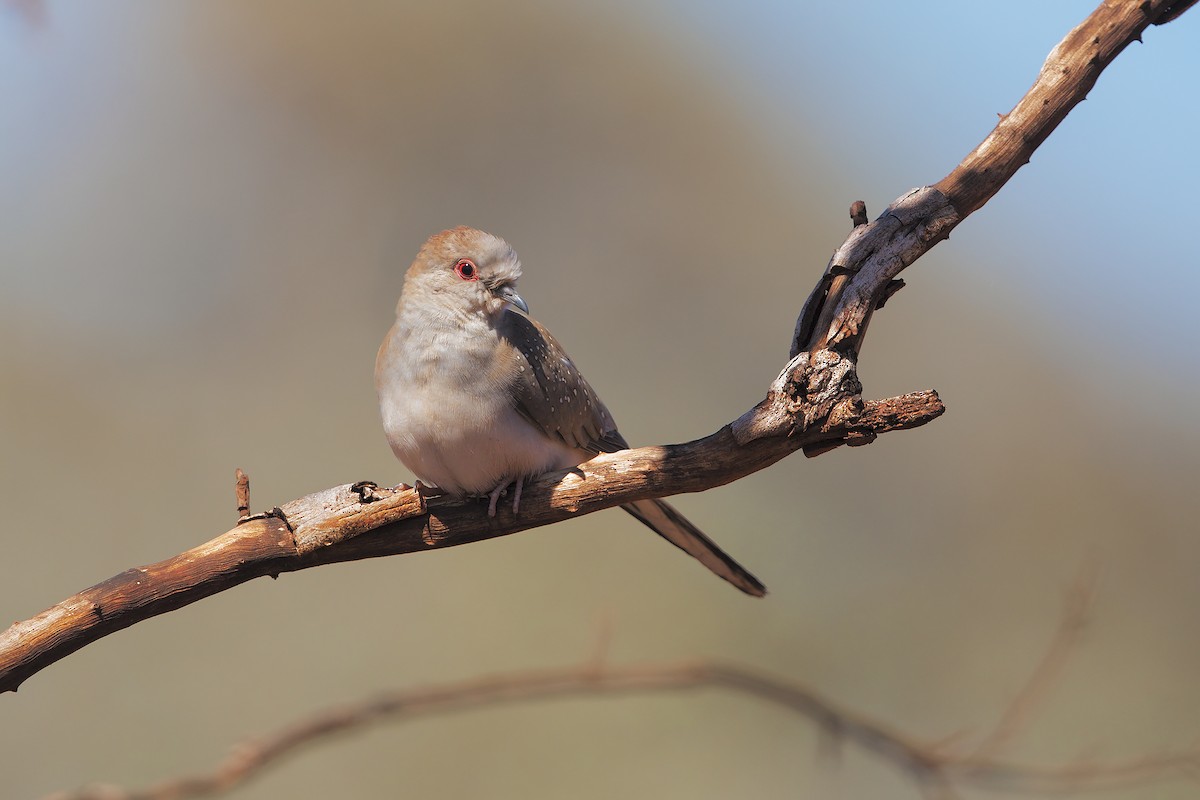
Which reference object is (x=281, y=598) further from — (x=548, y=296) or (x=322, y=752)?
(x=548, y=296)

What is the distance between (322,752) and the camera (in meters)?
8.24

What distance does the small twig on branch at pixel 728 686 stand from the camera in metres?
3.14

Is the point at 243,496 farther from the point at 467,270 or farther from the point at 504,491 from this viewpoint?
the point at 467,270

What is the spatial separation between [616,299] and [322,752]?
5.34 m

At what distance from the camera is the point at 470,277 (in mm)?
3682

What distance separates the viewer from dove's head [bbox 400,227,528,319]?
3.66 m

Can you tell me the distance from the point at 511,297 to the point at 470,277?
0.59ft

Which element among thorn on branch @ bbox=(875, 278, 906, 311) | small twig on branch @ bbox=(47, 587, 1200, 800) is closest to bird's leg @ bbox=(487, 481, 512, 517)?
small twig on branch @ bbox=(47, 587, 1200, 800)

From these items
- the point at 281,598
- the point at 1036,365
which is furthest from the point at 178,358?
the point at 1036,365

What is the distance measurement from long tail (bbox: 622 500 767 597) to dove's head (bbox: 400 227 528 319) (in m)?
0.92

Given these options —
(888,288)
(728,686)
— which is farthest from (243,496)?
(888,288)

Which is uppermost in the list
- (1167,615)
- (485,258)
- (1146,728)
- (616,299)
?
(616,299)

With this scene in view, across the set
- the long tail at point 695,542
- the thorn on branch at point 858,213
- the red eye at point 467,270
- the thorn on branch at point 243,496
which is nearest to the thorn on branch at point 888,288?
the thorn on branch at point 858,213

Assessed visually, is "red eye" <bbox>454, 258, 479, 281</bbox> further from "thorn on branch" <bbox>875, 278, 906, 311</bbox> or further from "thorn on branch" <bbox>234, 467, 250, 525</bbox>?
"thorn on branch" <bbox>875, 278, 906, 311</bbox>
